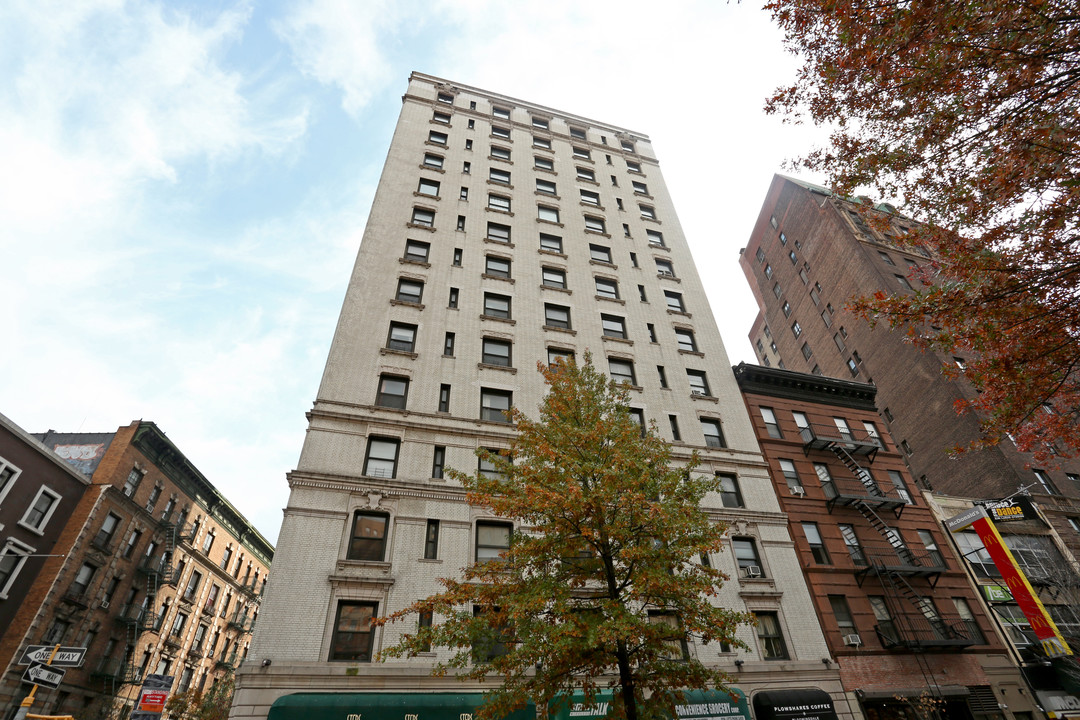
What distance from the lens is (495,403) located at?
2458 cm

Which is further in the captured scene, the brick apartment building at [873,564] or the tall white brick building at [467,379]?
the brick apartment building at [873,564]

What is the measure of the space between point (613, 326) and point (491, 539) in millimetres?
14201

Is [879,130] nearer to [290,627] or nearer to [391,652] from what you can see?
[391,652]

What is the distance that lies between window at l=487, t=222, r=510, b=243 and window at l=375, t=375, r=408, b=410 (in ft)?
37.2

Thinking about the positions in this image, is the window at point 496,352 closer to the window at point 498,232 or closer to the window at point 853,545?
the window at point 498,232

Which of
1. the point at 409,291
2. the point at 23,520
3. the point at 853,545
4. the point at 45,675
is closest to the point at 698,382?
the point at 853,545

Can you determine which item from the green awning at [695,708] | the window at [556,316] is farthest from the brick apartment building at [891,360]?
the window at [556,316]

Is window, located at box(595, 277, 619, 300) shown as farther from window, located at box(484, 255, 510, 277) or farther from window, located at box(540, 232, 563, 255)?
window, located at box(484, 255, 510, 277)

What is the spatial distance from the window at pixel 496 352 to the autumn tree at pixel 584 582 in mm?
10634

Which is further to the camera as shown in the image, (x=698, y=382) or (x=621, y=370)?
(x=698, y=382)

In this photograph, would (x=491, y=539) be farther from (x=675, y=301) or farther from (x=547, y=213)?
(x=547, y=213)

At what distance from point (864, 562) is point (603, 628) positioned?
18.9 meters

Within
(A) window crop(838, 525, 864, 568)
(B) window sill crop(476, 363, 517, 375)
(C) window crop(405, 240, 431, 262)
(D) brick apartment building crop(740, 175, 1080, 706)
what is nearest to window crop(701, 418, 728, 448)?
(A) window crop(838, 525, 864, 568)

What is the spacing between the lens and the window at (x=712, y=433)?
2702 centimetres
